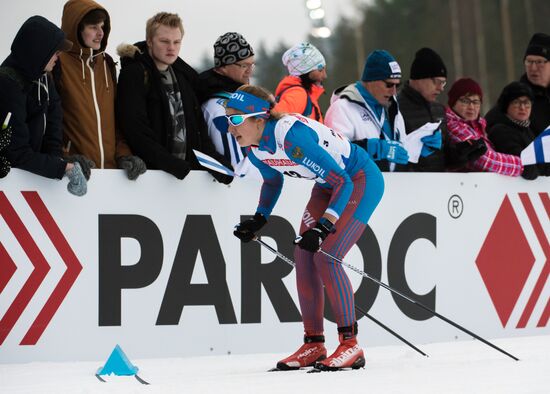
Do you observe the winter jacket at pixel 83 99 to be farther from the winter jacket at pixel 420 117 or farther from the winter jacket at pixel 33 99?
the winter jacket at pixel 420 117

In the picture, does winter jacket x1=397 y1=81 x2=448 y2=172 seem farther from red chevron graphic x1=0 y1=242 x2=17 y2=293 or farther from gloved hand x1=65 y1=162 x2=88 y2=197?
red chevron graphic x1=0 y1=242 x2=17 y2=293

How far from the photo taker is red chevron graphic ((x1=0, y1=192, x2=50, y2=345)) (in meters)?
5.84

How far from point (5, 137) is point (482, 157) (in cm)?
350

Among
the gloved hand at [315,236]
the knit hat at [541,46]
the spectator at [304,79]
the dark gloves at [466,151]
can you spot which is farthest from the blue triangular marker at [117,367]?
the knit hat at [541,46]

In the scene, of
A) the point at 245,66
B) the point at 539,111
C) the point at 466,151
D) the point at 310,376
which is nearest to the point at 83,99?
the point at 245,66

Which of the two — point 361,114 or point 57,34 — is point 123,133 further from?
point 361,114

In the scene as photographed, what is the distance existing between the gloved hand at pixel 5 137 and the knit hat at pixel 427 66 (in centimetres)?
310

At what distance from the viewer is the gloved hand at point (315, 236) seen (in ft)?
17.1

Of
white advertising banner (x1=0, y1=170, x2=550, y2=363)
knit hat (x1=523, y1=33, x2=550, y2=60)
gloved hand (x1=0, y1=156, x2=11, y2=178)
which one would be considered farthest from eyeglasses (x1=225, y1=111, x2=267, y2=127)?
knit hat (x1=523, y1=33, x2=550, y2=60)

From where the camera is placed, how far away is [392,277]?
7.00 metres

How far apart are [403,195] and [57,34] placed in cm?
261

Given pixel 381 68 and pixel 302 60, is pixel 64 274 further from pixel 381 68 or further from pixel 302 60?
pixel 381 68

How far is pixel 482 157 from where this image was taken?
7.61 metres

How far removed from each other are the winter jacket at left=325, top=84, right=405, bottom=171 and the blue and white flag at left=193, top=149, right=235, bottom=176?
111 centimetres
